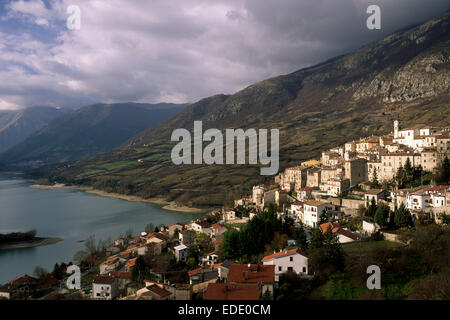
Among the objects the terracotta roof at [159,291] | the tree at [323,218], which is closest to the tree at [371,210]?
the tree at [323,218]

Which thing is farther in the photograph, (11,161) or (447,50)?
(11,161)

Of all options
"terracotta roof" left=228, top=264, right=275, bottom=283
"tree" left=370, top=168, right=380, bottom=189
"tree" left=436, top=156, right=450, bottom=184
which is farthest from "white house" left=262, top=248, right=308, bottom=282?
"tree" left=370, top=168, right=380, bottom=189

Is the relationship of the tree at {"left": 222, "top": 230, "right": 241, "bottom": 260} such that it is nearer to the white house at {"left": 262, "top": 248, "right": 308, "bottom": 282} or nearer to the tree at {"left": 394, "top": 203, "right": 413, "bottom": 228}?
the white house at {"left": 262, "top": 248, "right": 308, "bottom": 282}

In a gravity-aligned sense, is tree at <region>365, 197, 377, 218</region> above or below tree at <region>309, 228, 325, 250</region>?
above

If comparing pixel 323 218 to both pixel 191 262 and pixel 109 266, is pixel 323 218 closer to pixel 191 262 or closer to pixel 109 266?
pixel 191 262
